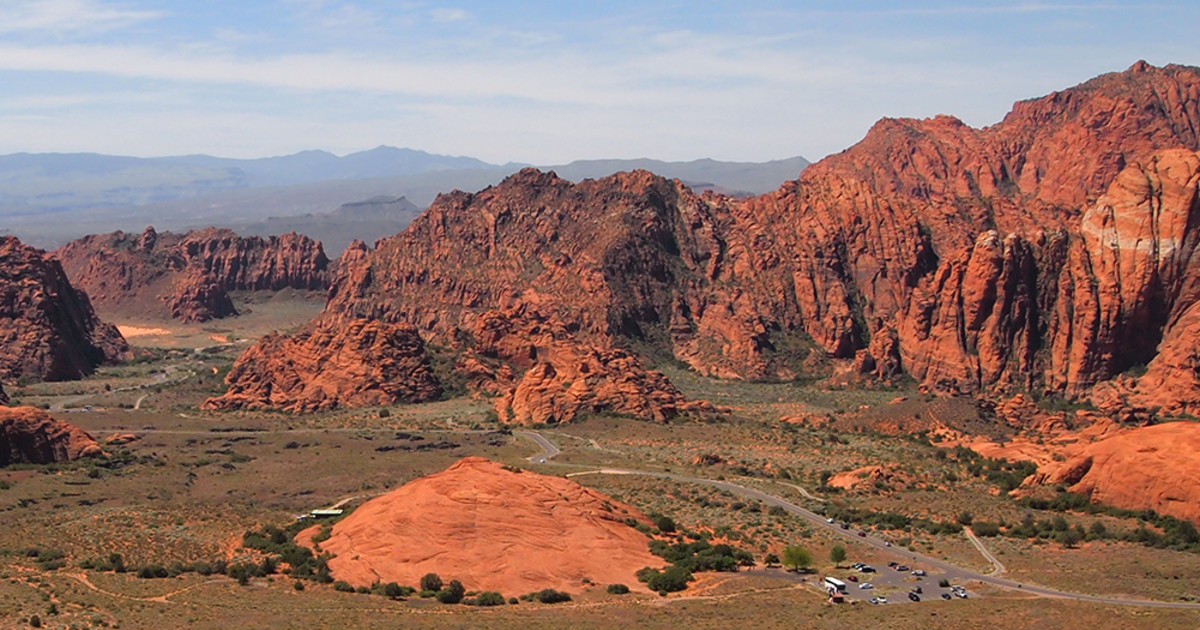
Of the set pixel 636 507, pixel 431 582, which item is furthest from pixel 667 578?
pixel 636 507

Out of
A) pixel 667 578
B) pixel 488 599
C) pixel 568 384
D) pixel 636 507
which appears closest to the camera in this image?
pixel 488 599

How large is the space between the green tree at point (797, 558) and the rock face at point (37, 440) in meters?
56.9

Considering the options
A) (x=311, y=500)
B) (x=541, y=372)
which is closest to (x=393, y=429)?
(x=541, y=372)

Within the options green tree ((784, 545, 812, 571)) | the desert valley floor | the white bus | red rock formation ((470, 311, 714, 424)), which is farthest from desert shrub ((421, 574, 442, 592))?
red rock formation ((470, 311, 714, 424))

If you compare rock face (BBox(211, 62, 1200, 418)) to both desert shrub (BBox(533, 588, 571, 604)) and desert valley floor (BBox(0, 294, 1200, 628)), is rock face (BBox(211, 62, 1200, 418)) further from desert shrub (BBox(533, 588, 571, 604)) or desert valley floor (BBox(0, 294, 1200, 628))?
desert shrub (BBox(533, 588, 571, 604))

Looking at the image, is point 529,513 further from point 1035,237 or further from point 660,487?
point 1035,237

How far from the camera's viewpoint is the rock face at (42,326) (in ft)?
543

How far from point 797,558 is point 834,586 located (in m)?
5.25

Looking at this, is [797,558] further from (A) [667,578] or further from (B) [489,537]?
(B) [489,537]

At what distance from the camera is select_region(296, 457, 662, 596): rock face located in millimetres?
67625

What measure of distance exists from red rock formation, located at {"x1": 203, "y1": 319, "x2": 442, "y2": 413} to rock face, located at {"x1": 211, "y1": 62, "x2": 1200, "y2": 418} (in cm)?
1042

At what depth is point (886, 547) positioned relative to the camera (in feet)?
257

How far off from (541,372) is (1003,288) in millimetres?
49318

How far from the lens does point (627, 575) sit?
2721 inches
